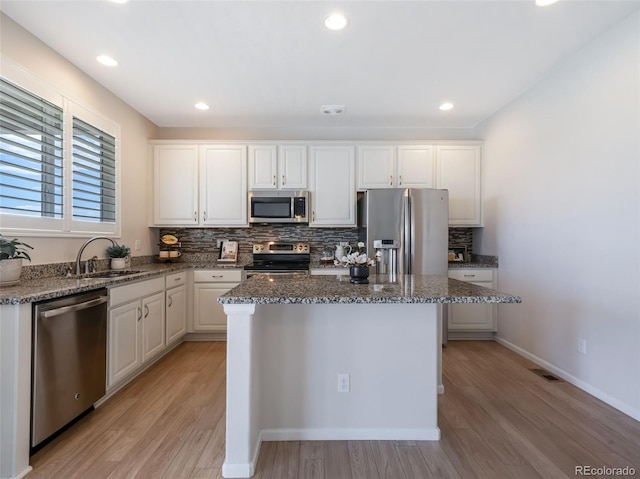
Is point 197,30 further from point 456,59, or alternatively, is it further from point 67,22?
point 456,59

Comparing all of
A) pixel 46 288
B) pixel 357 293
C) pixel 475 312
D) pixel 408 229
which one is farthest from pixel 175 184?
pixel 475 312

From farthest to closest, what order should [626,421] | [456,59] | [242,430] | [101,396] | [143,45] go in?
[456,59], [143,45], [101,396], [626,421], [242,430]

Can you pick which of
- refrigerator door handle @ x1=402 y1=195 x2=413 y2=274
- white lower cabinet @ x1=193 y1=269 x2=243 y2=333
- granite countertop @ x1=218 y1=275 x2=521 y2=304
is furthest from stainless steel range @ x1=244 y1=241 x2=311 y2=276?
granite countertop @ x1=218 y1=275 x2=521 y2=304

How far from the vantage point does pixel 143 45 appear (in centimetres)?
227

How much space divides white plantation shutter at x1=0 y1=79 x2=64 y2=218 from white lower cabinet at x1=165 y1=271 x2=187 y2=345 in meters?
1.17

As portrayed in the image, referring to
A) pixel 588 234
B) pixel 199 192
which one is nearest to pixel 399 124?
pixel 588 234

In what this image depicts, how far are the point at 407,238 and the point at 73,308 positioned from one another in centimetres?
291

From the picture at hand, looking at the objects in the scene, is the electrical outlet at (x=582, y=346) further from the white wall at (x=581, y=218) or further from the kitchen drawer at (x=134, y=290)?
the kitchen drawer at (x=134, y=290)

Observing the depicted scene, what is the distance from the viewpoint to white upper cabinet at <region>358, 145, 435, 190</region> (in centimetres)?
378

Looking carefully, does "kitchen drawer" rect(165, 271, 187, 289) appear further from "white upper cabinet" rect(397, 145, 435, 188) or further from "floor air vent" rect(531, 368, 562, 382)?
"floor air vent" rect(531, 368, 562, 382)

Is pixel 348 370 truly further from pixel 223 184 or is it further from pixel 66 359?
pixel 223 184

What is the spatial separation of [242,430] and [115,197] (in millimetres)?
2674

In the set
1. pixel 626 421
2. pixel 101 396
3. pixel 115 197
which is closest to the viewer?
pixel 626 421

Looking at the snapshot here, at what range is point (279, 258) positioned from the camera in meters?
3.86
